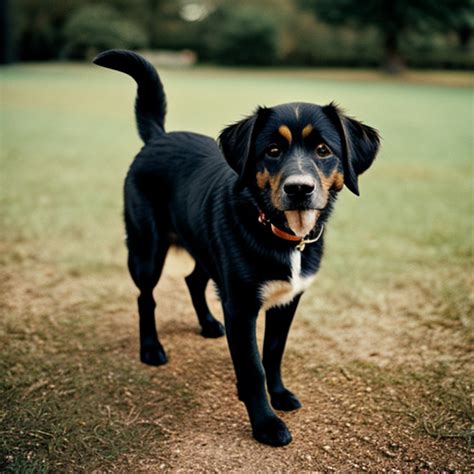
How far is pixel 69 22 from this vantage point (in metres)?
55.4

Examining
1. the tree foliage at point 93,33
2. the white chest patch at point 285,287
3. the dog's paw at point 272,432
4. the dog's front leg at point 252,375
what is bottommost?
the tree foliage at point 93,33

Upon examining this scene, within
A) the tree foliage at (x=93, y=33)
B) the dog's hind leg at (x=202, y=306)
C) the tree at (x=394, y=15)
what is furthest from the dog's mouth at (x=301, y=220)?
the tree foliage at (x=93, y=33)

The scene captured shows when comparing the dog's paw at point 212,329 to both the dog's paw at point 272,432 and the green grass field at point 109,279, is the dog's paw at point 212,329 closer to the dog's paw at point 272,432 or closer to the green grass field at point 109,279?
the green grass field at point 109,279

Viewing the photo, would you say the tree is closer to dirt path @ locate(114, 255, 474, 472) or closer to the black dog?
dirt path @ locate(114, 255, 474, 472)

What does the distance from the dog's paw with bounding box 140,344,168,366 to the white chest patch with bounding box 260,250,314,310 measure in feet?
3.70

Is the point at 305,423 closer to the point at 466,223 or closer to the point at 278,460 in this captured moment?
the point at 278,460

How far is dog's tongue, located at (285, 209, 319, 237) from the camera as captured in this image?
3143 mm

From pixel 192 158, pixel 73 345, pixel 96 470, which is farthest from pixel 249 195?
pixel 73 345

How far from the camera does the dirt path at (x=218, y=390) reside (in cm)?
322

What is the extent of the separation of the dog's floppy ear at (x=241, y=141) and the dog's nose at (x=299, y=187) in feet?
1.07

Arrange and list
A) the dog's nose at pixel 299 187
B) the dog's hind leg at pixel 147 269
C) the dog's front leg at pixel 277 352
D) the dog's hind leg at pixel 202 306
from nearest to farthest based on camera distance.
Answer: the dog's nose at pixel 299 187, the dog's front leg at pixel 277 352, the dog's hind leg at pixel 147 269, the dog's hind leg at pixel 202 306

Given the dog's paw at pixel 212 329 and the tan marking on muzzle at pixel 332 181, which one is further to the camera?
the dog's paw at pixel 212 329

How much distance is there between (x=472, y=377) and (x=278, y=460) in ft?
5.33

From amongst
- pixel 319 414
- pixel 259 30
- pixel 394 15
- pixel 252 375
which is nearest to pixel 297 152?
pixel 252 375
